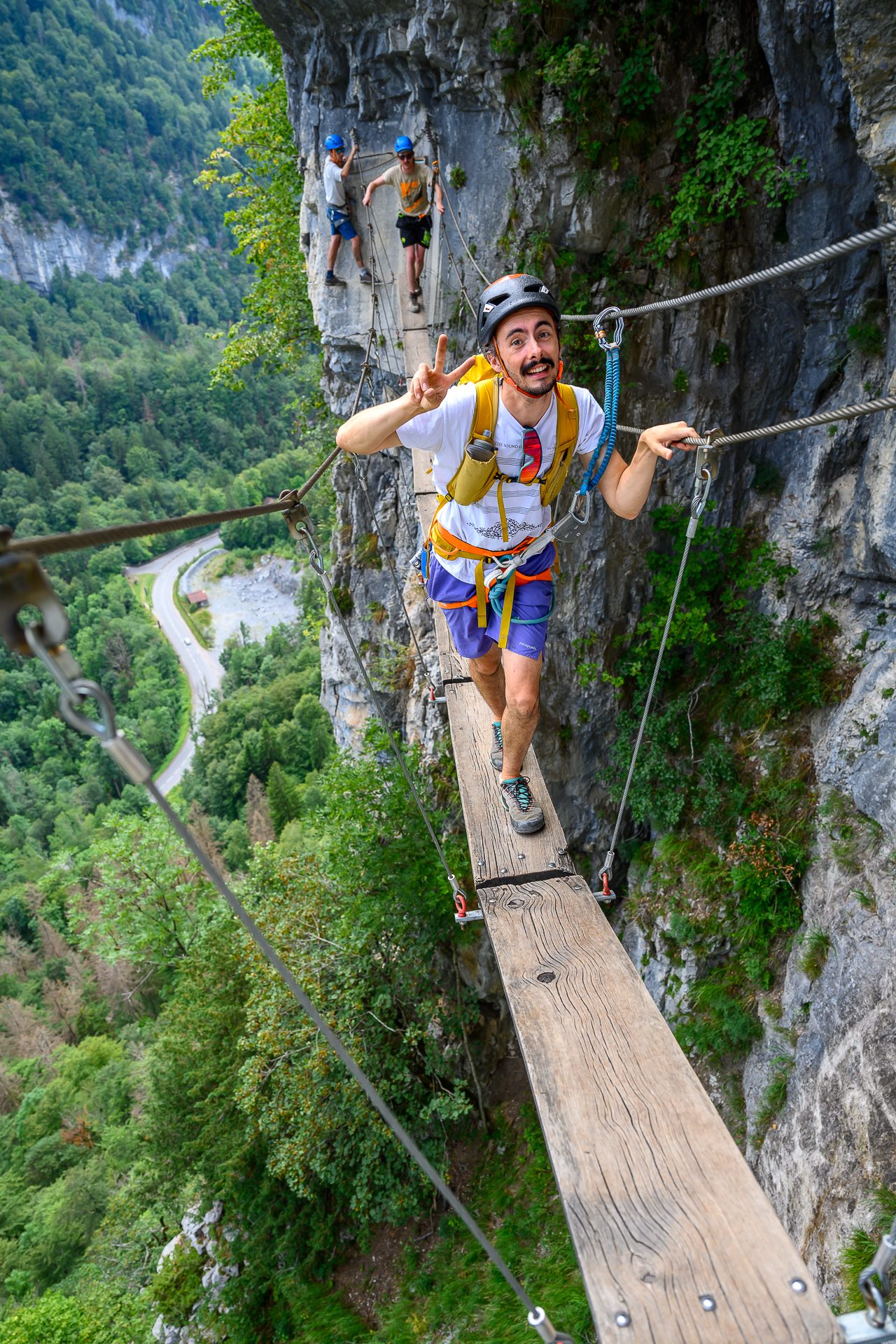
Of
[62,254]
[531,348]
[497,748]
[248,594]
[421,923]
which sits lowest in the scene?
[248,594]

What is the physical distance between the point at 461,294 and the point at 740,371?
305 cm

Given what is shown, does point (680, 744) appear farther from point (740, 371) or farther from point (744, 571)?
point (740, 371)

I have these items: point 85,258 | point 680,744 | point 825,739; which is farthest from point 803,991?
point 85,258

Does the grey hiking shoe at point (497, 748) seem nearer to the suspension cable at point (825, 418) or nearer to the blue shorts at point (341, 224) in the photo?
the suspension cable at point (825, 418)

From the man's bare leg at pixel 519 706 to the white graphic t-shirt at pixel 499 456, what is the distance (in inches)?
18.2

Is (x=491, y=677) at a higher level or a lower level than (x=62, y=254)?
lower

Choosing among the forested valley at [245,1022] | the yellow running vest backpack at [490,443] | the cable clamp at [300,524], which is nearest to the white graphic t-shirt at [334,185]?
the forested valley at [245,1022]

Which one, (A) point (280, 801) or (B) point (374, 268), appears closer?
(B) point (374, 268)

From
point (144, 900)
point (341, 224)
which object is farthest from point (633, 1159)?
point (144, 900)

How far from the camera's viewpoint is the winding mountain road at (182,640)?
5528 centimetres

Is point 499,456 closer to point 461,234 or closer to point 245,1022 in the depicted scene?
point 461,234

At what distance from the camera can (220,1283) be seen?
10391 mm

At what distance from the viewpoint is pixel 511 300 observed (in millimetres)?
2756

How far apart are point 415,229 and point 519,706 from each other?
6.65 meters
